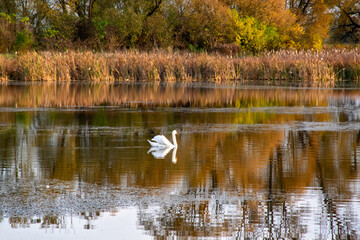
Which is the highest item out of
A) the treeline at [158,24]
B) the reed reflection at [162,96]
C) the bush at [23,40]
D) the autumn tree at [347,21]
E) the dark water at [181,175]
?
the autumn tree at [347,21]

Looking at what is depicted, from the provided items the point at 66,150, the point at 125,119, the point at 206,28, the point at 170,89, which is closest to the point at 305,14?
the point at 206,28

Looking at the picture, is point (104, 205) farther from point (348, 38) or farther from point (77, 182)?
point (348, 38)

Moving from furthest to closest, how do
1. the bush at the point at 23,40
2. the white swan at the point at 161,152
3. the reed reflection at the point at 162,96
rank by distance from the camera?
the bush at the point at 23,40 < the reed reflection at the point at 162,96 < the white swan at the point at 161,152

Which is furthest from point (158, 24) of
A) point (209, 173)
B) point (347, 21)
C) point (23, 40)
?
point (209, 173)

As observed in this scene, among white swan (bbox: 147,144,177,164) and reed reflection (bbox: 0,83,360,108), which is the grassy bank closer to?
reed reflection (bbox: 0,83,360,108)

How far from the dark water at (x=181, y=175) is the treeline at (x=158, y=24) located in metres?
35.8

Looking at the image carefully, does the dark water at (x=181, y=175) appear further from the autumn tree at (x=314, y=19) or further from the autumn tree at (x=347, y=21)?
the autumn tree at (x=347, y=21)

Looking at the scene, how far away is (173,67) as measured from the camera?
33.0m

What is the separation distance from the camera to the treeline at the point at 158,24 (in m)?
52.1

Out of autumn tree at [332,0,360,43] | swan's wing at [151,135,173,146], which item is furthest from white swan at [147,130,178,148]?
autumn tree at [332,0,360,43]

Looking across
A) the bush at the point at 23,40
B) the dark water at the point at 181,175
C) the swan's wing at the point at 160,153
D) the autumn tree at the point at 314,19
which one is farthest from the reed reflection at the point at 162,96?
the autumn tree at the point at 314,19

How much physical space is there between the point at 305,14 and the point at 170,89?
43.3 meters

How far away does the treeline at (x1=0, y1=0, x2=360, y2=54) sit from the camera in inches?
2050

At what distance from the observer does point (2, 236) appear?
5.41m
